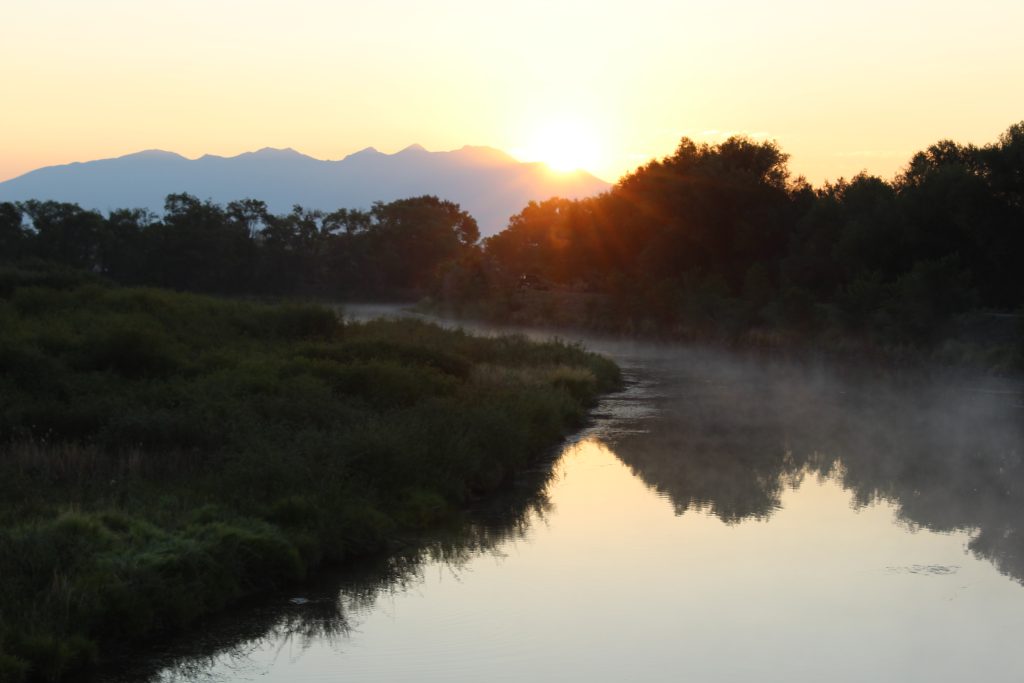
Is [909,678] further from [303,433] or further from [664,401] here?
[664,401]

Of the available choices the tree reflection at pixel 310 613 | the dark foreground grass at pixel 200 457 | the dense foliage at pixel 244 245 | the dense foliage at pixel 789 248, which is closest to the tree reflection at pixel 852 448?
the dark foreground grass at pixel 200 457

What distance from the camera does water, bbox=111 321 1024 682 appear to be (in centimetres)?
1313

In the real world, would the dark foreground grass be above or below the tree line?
below

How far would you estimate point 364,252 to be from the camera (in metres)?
125

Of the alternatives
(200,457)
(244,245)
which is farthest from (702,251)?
(200,457)

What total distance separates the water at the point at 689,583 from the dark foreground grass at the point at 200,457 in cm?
69

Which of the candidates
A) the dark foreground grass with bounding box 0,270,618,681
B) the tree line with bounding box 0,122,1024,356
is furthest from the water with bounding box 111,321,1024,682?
the tree line with bounding box 0,122,1024,356

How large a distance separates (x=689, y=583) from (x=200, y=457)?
29.4 feet

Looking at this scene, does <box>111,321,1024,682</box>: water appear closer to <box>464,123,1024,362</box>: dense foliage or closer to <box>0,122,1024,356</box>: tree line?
<box>464,123,1024,362</box>: dense foliage

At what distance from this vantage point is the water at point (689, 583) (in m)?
13.1

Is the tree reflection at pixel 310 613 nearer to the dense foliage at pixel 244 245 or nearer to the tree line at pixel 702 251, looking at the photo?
the tree line at pixel 702 251

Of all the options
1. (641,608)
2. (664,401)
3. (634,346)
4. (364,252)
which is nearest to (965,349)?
(664,401)

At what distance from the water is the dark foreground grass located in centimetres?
69

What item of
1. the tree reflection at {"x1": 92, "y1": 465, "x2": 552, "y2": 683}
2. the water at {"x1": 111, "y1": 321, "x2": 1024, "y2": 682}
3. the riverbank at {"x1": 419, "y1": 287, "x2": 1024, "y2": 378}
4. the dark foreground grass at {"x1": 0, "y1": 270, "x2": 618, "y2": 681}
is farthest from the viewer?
the riverbank at {"x1": 419, "y1": 287, "x2": 1024, "y2": 378}
